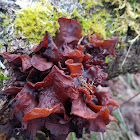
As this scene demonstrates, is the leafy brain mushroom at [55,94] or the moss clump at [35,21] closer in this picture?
the leafy brain mushroom at [55,94]

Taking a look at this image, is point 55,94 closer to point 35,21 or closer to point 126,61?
point 35,21

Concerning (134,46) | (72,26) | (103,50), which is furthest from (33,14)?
(134,46)

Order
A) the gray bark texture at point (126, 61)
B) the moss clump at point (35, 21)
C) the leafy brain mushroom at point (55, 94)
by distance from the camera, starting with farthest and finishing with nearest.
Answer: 1. the gray bark texture at point (126, 61)
2. the moss clump at point (35, 21)
3. the leafy brain mushroom at point (55, 94)

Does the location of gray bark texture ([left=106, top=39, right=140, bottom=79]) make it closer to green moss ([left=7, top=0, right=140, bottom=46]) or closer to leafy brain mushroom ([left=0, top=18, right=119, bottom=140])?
green moss ([left=7, top=0, right=140, bottom=46])

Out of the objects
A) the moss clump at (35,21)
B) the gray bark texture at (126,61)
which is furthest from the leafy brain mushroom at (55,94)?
the gray bark texture at (126,61)

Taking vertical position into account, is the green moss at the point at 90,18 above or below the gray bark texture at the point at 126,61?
above

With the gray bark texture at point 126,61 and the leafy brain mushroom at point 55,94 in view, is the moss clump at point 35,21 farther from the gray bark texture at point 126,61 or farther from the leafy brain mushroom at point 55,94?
the gray bark texture at point 126,61

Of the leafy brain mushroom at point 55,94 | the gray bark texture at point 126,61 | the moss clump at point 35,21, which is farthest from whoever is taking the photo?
the gray bark texture at point 126,61

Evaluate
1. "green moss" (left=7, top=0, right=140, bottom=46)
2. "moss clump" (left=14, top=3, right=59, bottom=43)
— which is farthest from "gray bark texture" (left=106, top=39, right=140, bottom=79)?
"moss clump" (left=14, top=3, right=59, bottom=43)

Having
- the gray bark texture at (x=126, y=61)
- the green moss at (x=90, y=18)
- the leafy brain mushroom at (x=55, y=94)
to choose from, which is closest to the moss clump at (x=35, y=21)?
the green moss at (x=90, y=18)
